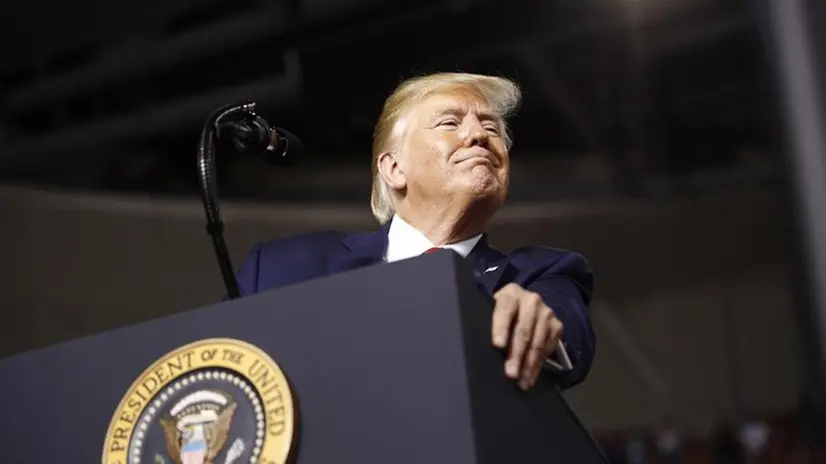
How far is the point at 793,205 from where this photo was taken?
1.95m

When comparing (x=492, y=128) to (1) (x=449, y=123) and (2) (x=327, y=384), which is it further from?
(2) (x=327, y=384)

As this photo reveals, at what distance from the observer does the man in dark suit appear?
4.50ft

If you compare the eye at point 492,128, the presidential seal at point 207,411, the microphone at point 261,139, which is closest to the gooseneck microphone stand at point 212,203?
the microphone at point 261,139

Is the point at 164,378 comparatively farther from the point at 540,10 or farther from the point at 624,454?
the point at 624,454

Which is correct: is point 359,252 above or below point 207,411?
above

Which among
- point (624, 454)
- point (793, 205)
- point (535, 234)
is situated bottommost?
point (624, 454)

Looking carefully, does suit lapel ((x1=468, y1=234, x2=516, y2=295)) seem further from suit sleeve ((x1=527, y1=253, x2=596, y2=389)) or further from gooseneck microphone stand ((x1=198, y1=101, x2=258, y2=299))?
gooseneck microphone stand ((x1=198, y1=101, x2=258, y2=299))

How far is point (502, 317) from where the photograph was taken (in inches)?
37.6

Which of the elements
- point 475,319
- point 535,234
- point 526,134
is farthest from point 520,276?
point 526,134

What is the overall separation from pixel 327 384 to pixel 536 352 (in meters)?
0.18

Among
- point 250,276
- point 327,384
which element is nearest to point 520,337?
point 327,384

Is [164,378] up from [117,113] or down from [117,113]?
down

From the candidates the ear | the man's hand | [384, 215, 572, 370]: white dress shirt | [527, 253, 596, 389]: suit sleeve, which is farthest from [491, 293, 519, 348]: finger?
the ear

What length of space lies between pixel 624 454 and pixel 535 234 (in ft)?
3.94
